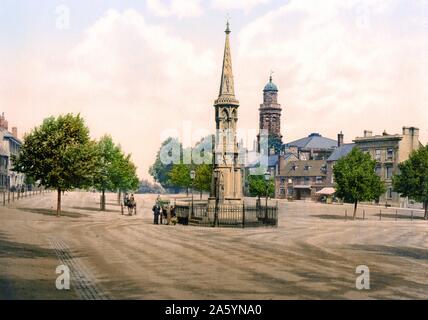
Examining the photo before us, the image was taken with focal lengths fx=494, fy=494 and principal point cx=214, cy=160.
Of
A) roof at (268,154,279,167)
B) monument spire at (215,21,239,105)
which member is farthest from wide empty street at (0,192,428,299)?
roof at (268,154,279,167)

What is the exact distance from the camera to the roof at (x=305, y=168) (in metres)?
97.5

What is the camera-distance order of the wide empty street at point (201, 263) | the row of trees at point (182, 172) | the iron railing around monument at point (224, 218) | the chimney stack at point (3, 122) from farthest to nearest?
the chimney stack at point (3, 122), the row of trees at point (182, 172), the iron railing around monument at point (224, 218), the wide empty street at point (201, 263)

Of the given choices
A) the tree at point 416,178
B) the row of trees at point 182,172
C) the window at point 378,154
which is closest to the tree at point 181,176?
the row of trees at point 182,172

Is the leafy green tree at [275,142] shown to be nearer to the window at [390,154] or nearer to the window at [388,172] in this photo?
the window at [390,154]

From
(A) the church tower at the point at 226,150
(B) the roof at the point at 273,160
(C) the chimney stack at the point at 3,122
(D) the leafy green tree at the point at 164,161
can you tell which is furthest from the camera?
(D) the leafy green tree at the point at 164,161

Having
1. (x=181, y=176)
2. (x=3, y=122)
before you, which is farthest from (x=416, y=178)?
(x=3, y=122)

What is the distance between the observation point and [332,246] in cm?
2488

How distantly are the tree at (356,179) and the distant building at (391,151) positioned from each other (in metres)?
27.1

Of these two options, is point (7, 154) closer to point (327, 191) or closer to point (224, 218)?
point (327, 191)

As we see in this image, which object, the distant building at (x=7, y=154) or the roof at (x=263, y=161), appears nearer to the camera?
the distant building at (x=7, y=154)

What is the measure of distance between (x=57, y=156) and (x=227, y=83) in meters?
14.2

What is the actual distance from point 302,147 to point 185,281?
110 metres

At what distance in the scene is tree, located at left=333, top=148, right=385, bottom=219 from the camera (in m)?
50.9
